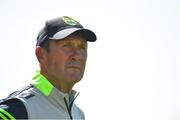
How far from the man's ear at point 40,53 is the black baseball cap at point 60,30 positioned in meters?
0.07

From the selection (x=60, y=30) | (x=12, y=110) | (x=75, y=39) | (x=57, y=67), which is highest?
(x=60, y=30)

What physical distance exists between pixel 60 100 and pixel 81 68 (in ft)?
1.30

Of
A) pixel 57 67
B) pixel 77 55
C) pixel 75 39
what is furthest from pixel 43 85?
pixel 75 39

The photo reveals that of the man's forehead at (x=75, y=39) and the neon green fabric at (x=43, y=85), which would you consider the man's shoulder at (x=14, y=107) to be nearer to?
the neon green fabric at (x=43, y=85)

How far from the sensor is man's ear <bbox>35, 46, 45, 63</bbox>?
12.9 ft

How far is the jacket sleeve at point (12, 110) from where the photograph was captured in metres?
3.29

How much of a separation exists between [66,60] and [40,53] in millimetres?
326

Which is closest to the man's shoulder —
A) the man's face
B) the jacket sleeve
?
the jacket sleeve

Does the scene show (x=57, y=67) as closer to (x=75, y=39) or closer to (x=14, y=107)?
(x=75, y=39)

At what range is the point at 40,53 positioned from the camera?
3.95 m

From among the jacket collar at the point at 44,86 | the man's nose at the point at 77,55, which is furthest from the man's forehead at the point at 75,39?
the jacket collar at the point at 44,86

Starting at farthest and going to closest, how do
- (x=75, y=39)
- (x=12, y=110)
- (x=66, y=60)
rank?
(x=75, y=39) < (x=66, y=60) < (x=12, y=110)

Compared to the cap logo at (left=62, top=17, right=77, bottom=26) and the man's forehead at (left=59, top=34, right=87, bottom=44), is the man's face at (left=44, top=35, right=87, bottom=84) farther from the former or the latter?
the cap logo at (left=62, top=17, right=77, bottom=26)

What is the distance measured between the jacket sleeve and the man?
0.15m
